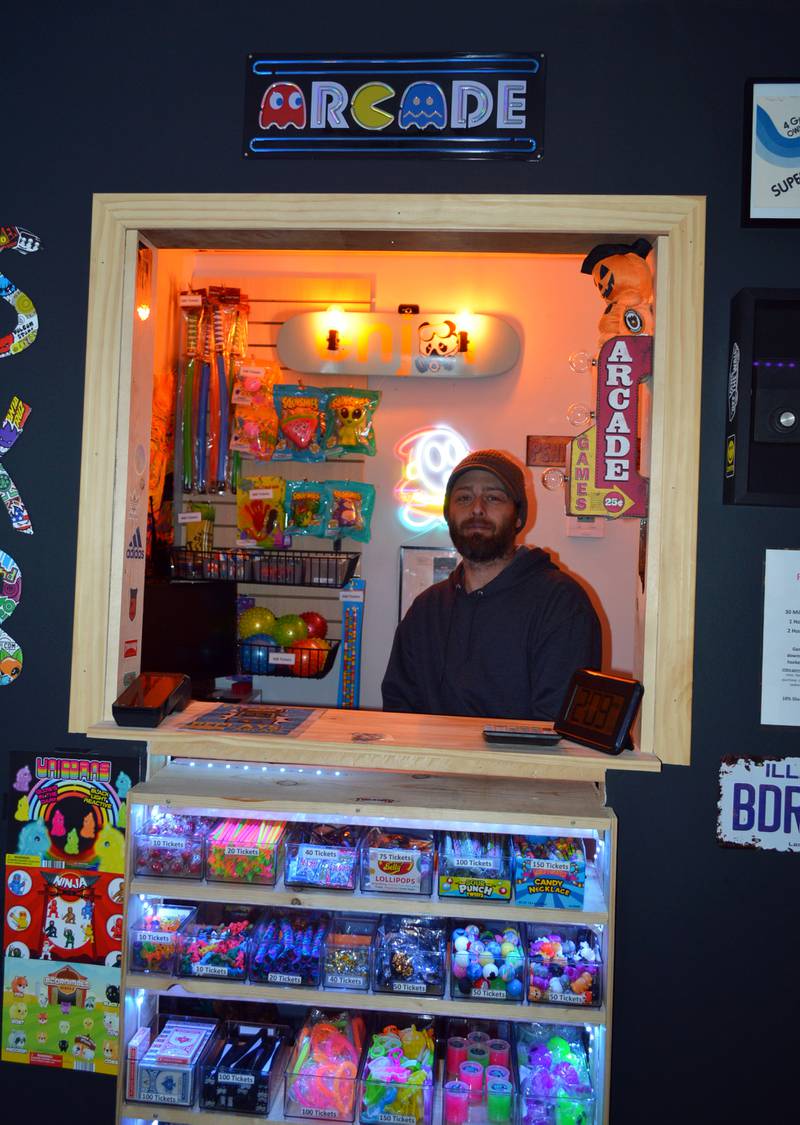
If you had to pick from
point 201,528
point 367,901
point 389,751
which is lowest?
point 367,901

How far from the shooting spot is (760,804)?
213cm

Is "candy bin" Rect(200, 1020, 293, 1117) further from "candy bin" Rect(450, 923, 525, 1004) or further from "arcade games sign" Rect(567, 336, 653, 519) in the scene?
"arcade games sign" Rect(567, 336, 653, 519)

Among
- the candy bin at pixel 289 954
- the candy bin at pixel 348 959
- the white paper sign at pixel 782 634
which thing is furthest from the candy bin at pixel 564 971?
the white paper sign at pixel 782 634

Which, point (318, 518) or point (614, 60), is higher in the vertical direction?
point (614, 60)

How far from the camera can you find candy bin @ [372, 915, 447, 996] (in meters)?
1.97

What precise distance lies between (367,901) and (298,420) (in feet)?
8.83

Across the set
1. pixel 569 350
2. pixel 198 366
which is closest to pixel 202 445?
pixel 198 366

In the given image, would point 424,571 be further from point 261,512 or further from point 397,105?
point 397,105

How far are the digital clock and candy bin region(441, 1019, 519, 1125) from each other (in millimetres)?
720

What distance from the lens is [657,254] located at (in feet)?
7.04

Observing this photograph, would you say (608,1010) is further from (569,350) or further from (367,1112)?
(569,350)

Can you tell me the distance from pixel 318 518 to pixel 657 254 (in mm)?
2486

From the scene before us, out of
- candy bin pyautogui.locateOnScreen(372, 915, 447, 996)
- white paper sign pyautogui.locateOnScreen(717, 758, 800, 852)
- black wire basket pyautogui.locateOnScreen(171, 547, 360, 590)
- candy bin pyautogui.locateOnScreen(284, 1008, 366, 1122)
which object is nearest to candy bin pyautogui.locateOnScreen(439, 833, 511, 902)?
candy bin pyautogui.locateOnScreen(372, 915, 447, 996)

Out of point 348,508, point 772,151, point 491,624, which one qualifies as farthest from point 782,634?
point 348,508
